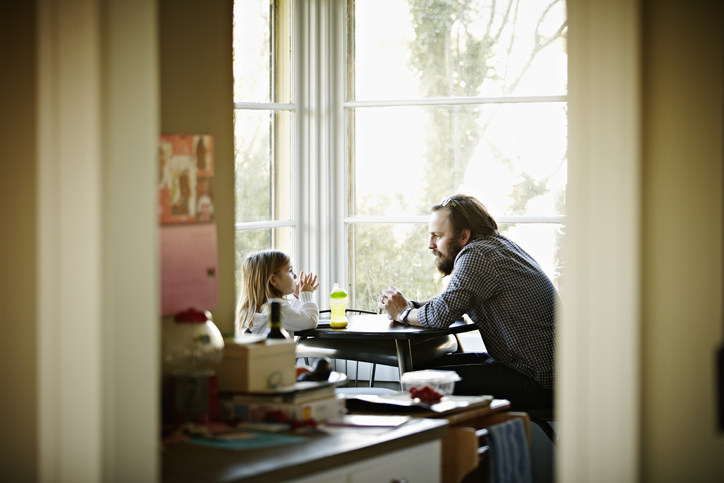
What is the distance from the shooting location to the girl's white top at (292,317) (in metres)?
4.32

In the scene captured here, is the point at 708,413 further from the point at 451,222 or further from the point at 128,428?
the point at 451,222

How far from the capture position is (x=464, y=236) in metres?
4.64

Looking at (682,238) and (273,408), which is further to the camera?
(273,408)

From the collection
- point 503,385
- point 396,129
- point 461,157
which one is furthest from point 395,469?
point 396,129

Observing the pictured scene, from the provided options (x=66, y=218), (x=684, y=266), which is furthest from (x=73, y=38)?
(x=684, y=266)

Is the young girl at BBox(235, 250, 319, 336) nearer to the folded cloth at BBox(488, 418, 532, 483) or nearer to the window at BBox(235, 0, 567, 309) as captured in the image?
the window at BBox(235, 0, 567, 309)

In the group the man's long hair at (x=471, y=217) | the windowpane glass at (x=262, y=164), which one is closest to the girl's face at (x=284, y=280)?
the windowpane glass at (x=262, y=164)

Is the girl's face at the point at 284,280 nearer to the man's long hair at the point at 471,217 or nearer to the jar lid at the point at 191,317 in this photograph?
the man's long hair at the point at 471,217

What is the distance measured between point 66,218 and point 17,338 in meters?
0.33

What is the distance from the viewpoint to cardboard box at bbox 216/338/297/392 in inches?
105

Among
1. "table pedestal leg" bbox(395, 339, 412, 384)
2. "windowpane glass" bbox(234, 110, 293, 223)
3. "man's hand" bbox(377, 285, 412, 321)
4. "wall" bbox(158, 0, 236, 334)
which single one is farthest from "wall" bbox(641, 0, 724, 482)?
"windowpane glass" bbox(234, 110, 293, 223)

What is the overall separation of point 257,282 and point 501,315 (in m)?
1.11

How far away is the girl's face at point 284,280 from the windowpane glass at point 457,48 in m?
1.31

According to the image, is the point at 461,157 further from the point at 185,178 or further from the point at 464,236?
the point at 185,178
